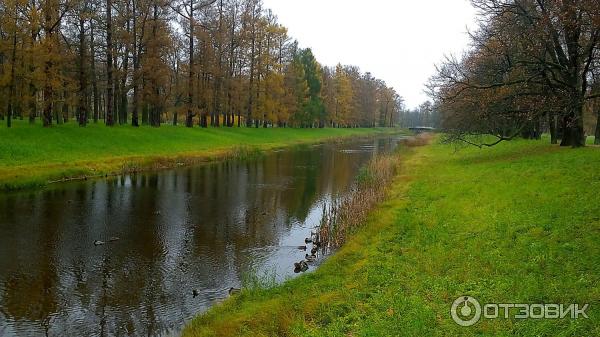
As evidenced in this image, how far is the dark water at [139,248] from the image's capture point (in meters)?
9.05

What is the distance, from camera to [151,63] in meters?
37.7

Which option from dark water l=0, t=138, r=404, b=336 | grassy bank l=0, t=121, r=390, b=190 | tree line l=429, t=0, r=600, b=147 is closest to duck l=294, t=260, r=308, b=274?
dark water l=0, t=138, r=404, b=336

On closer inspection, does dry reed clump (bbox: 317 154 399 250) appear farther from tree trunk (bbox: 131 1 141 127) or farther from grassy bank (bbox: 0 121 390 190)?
tree trunk (bbox: 131 1 141 127)

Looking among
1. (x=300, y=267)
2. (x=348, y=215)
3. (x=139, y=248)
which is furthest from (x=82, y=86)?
(x=300, y=267)

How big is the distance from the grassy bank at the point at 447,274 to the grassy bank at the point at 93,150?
1757 centimetres

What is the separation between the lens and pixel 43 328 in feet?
27.4

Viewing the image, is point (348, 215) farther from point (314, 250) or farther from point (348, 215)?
point (314, 250)

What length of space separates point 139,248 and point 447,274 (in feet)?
29.2

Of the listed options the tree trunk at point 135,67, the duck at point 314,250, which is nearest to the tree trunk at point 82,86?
the tree trunk at point 135,67

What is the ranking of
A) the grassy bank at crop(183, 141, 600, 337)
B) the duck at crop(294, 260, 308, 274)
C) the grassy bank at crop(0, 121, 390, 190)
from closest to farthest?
1. the grassy bank at crop(183, 141, 600, 337)
2. the duck at crop(294, 260, 308, 274)
3. the grassy bank at crop(0, 121, 390, 190)

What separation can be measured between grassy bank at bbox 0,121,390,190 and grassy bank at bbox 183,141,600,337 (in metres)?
17.6

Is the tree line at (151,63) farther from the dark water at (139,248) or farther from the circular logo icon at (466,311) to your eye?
the circular logo icon at (466,311)

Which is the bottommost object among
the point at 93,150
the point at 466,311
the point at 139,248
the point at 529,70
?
the point at 139,248

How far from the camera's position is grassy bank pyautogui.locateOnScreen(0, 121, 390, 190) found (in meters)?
22.9
